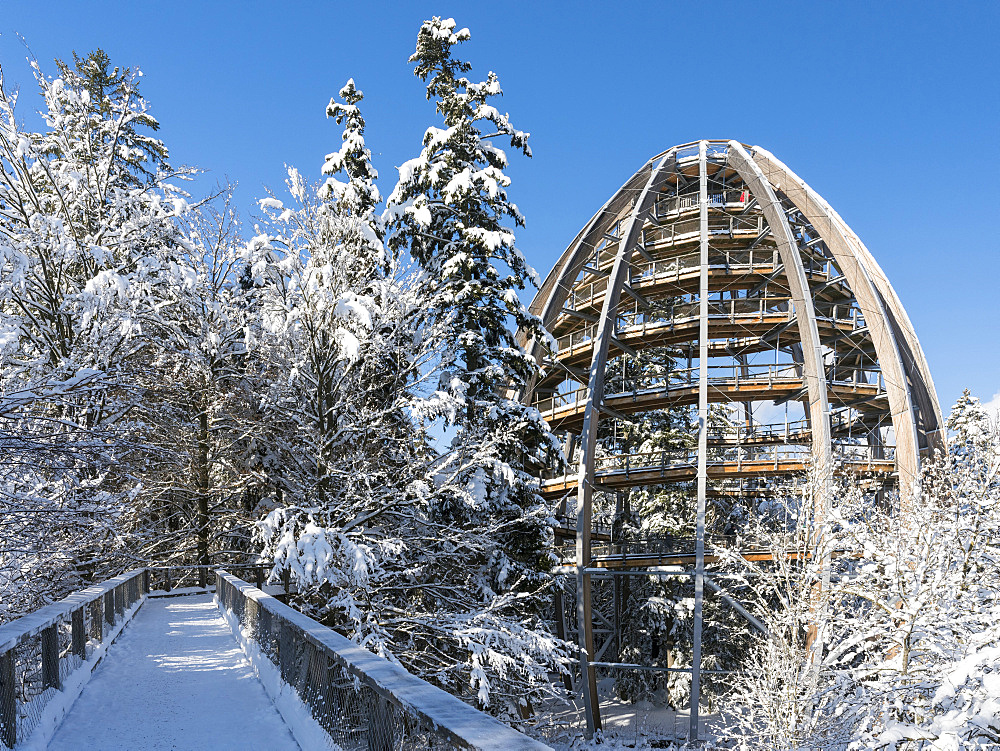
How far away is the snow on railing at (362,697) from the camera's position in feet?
10.8

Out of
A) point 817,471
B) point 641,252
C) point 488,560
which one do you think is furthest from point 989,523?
point 641,252

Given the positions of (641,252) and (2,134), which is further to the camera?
(641,252)

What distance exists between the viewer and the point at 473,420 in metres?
16.4

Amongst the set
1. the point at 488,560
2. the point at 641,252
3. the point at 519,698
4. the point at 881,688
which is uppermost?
the point at 641,252

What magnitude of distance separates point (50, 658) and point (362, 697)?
12.6 ft

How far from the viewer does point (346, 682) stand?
16.8 ft

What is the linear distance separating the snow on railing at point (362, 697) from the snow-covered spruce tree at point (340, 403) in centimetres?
523

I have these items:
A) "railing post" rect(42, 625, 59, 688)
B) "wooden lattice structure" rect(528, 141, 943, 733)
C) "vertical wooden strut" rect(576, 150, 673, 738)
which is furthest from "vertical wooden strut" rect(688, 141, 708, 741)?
"railing post" rect(42, 625, 59, 688)

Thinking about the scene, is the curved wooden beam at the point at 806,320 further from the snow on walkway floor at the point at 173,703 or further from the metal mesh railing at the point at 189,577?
the metal mesh railing at the point at 189,577

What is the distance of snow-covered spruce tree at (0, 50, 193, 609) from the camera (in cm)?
1109

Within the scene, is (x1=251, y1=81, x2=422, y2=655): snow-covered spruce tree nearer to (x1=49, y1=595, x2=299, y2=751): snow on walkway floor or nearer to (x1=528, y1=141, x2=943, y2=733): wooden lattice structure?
(x1=49, y1=595, x2=299, y2=751): snow on walkway floor

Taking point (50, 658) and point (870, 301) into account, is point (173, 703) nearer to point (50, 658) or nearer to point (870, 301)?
point (50, 658)

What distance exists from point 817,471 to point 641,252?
11.5m

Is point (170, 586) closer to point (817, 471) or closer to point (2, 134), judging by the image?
point (2, 134)
